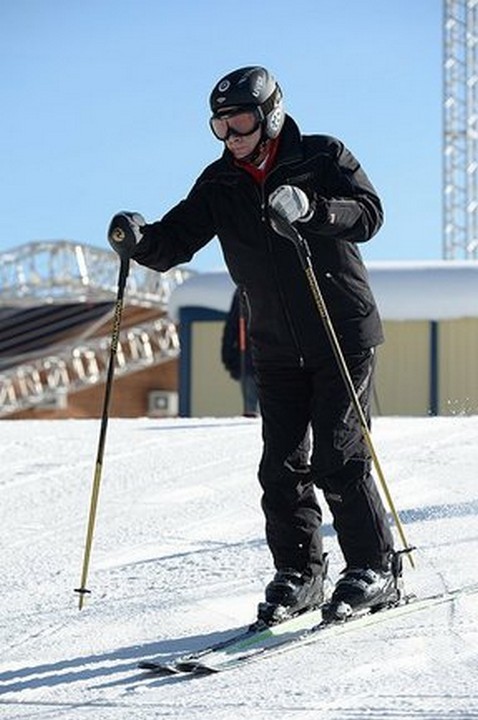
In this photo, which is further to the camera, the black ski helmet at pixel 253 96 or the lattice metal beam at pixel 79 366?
the lattice metal beam at pixel 79 366

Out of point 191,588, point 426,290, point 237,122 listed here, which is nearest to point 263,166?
point 237,122

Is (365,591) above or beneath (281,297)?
beneath

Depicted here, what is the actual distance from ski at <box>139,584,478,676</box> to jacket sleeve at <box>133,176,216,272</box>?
1189 millimetres

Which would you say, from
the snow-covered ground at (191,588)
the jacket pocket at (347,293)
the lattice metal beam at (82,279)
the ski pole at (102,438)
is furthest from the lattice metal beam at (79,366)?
the jacket pocket at (347,293)

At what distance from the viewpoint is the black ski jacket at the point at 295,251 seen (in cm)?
461

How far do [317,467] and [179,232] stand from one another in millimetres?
878

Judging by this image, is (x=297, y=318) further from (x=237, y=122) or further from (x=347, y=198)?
(x=237, y=122)

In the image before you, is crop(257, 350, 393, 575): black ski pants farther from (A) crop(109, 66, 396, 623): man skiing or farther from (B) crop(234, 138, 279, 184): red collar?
(B) crop(234, 138, 279, 184): red collar

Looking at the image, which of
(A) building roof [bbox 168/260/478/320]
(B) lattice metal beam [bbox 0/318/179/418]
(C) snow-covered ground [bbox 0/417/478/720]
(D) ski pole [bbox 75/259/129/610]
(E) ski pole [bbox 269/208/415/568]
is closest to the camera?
(C) snow-covered ground [bbox 0/417/478/720]

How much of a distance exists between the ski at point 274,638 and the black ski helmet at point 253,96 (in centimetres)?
148

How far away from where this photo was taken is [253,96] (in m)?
4.55

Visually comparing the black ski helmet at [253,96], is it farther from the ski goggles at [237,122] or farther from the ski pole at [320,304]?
the ski pole at [320,304]

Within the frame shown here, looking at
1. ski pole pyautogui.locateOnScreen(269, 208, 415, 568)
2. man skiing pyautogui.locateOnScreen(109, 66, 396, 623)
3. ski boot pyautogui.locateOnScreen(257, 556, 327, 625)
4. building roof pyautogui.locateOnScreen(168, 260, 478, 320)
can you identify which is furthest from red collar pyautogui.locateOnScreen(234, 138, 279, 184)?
building roof pyautogui.locateOnScreen(168, 260, 478, 320)

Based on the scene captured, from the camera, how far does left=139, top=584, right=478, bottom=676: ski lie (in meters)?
4.11
